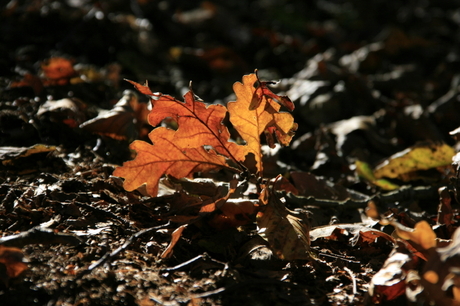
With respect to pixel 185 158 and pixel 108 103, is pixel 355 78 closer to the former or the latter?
pixel 108 103

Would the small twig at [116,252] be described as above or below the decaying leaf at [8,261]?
below

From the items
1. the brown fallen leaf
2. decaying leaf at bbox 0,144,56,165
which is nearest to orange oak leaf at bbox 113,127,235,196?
decaying leaf at bbox 0,144,56,165

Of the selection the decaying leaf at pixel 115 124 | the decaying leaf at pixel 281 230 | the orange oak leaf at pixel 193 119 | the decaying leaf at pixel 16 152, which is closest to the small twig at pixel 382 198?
the decaying leaf at pixel 281 230

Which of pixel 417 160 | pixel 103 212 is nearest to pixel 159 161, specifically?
pixel 103 212

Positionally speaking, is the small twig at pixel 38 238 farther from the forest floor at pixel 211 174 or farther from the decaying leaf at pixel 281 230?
the decaying leaf at pixel 281 230

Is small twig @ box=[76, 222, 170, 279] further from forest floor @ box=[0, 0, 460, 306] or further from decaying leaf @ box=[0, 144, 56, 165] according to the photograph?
decaying leaf @ box=[0, 144, 56, 165]

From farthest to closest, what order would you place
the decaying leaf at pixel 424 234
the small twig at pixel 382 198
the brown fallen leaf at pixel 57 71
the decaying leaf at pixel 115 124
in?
the brown fallen leaf at pixel 57 71 → the decaying leaf at pixel 115 124 → the small twig at pixel 382 198 → the decaying leaf at pixel 424 234

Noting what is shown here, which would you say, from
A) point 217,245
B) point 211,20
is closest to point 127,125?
point 217,245
